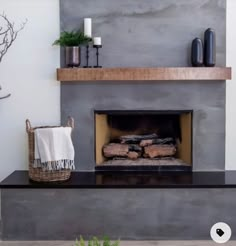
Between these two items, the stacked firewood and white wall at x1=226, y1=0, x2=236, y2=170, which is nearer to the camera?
white wall at x1=226, y1=0, x2=236, y2=170

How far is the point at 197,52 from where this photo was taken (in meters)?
3.07

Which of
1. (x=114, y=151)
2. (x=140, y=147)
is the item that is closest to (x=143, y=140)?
(x=140, y=147)

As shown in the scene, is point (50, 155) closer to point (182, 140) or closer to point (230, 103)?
point (182, 140)

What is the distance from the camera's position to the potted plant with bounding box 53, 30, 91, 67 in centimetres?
305

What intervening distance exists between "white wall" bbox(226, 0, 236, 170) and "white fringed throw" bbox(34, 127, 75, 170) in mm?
1258

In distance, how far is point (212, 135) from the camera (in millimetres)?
3213

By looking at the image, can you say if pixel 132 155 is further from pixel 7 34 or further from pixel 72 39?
pixel 7 34

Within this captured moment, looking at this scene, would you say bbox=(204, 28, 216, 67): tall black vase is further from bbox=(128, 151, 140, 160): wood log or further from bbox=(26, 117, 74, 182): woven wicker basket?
bbox=(26, 117, 74, 182): woven wicker basket

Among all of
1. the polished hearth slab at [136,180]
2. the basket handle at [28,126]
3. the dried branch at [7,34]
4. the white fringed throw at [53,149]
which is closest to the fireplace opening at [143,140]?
the polished hearth slab at [136,180]

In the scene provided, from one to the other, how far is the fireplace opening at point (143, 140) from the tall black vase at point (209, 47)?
1.38 feet

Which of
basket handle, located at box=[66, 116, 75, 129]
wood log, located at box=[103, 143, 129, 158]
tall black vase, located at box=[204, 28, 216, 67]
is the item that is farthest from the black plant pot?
tall black vase, located at box=[204, 28, 216, 67]

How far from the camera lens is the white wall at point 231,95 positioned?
10.4 ft

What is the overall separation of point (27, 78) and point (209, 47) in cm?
143

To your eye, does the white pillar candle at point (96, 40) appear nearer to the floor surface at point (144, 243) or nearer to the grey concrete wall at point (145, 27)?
the grey concrete wall at point (145, 27)
